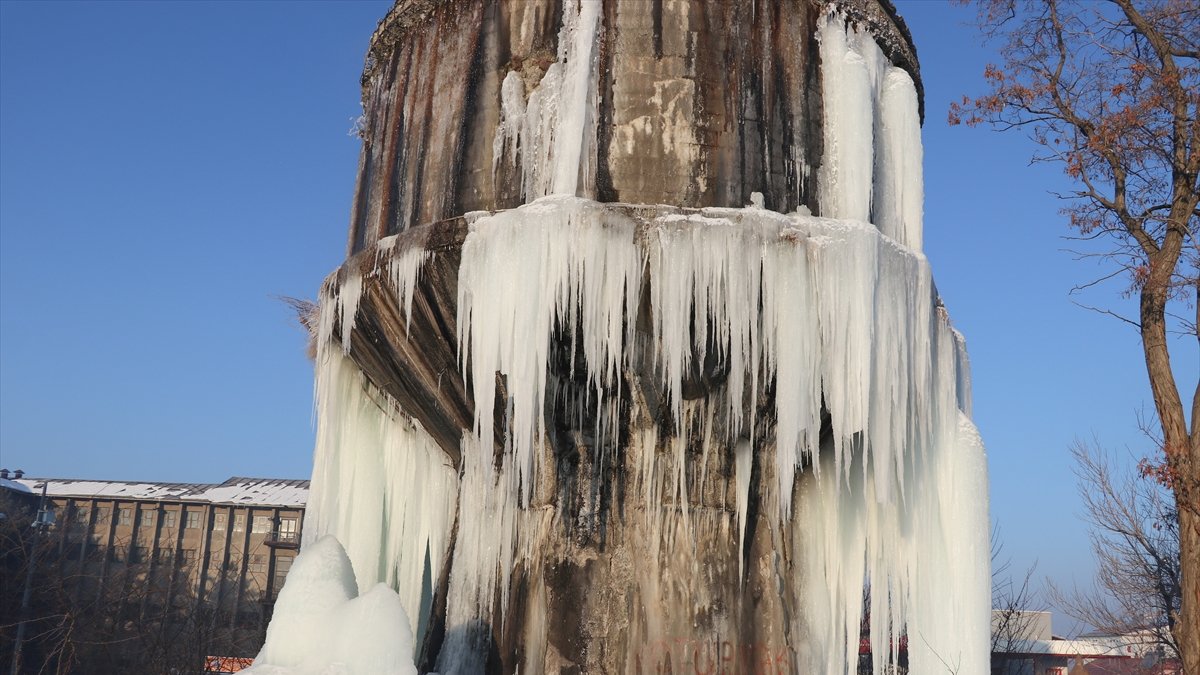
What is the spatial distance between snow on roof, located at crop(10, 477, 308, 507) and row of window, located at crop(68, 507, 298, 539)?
0.69m

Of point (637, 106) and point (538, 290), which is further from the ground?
point (637, 106)

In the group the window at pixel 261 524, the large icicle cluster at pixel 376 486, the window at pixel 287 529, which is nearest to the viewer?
the large icicle cluster at pixel 376 486

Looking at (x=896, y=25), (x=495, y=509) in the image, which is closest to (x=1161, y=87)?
(x=896, y=25)

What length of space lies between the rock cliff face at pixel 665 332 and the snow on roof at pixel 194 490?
48593 millimetres

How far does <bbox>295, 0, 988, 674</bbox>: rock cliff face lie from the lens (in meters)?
8.05

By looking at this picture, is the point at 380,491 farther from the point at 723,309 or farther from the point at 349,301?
the point at 723,309

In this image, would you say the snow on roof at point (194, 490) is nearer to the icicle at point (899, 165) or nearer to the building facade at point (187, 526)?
the building facade at point (187, 526)

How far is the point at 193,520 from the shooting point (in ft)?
188

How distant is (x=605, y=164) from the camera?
8.41m

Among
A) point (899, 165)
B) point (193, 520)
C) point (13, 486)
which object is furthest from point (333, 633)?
point (13, 486)

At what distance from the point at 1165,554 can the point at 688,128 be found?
50.5ft

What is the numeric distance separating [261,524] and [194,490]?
554 centimetres

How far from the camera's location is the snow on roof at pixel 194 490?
188 ft

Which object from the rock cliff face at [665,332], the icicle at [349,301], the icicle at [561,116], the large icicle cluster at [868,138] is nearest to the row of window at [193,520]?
the rock cliff face at [665,332]
